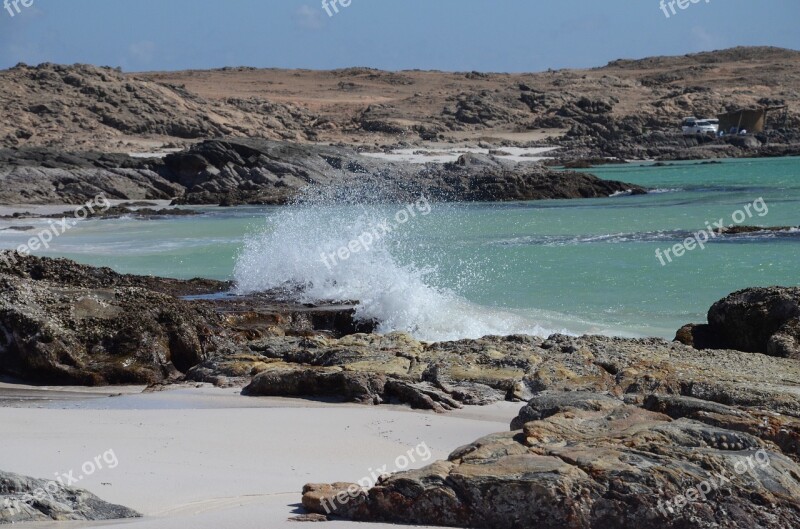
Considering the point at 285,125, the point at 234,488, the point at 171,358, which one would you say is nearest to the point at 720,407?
the point at 234,488

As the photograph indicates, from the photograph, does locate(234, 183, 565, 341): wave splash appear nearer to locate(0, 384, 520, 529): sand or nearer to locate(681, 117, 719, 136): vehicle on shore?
locate(0, 384, 520, 529): sand

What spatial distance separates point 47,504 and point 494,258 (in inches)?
614

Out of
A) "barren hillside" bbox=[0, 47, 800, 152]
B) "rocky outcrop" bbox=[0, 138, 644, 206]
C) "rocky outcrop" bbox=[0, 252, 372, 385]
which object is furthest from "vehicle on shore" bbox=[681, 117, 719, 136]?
"rocky outcrop" bbox=[0, 252, 372, 385]

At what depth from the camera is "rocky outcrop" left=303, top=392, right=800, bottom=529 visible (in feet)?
12.0

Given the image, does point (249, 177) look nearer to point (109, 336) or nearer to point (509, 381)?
point (109, 336)

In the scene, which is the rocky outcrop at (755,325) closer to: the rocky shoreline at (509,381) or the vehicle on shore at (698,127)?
the rocky shoreline at (509,381)

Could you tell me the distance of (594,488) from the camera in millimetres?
3699

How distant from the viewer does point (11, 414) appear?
6.10m

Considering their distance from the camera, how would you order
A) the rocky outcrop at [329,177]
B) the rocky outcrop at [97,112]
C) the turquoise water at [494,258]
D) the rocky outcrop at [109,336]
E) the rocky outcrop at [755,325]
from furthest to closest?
the rocky outcrop at [97,112] < the rocky outcrop at [329,177] < the turquoise water at [494,258] < the rocky outcrop at [109,336] < the rocky outcrop at [755,325]

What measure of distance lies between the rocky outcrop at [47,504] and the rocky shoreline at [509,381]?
0.80 metres

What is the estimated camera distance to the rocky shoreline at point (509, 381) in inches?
146

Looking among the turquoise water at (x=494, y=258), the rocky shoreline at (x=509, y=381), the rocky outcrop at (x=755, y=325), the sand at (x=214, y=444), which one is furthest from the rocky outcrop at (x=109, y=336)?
the rocky outcrop at (x=755, y=325)

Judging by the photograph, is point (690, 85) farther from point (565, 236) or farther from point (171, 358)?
point (171, 358)

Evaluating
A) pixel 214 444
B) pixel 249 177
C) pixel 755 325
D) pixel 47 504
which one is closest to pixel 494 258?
pixel 755 325
